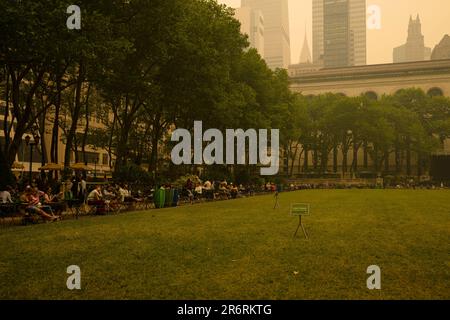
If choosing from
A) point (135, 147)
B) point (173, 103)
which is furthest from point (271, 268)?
point (135, 147)

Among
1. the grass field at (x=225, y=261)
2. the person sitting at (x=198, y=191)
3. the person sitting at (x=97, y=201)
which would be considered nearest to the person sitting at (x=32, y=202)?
the grass field at (x=225, y=261)

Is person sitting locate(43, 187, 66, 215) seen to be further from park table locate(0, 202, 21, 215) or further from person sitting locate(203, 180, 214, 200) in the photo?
person sitting locate(203, 180, 214, 200)

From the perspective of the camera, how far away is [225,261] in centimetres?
940

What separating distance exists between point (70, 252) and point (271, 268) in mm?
4888

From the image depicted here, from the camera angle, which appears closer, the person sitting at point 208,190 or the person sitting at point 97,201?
the person sitting at point 97,201

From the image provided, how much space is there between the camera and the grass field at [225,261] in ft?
23.3

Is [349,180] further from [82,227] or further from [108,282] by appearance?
[108,282]

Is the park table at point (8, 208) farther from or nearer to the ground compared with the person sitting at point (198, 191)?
farther from the ground

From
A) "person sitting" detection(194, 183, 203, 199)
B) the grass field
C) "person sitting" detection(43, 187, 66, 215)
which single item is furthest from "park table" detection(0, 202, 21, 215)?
"person sitting" detection(194, 183, 203, 199)

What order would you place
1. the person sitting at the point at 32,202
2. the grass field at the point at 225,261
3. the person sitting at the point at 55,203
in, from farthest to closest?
the person sitting at the point at 55,203
the person sitting at the point at 32,202
the grass field at the point at 225,261

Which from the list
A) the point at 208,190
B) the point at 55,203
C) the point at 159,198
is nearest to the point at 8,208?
the point at 55,203

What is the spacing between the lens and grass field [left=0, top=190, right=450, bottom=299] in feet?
23.3

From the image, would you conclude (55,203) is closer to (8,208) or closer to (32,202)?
(32,202)

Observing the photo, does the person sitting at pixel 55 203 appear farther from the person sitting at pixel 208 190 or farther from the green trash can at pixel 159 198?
the person sitting at pixel 208 190
